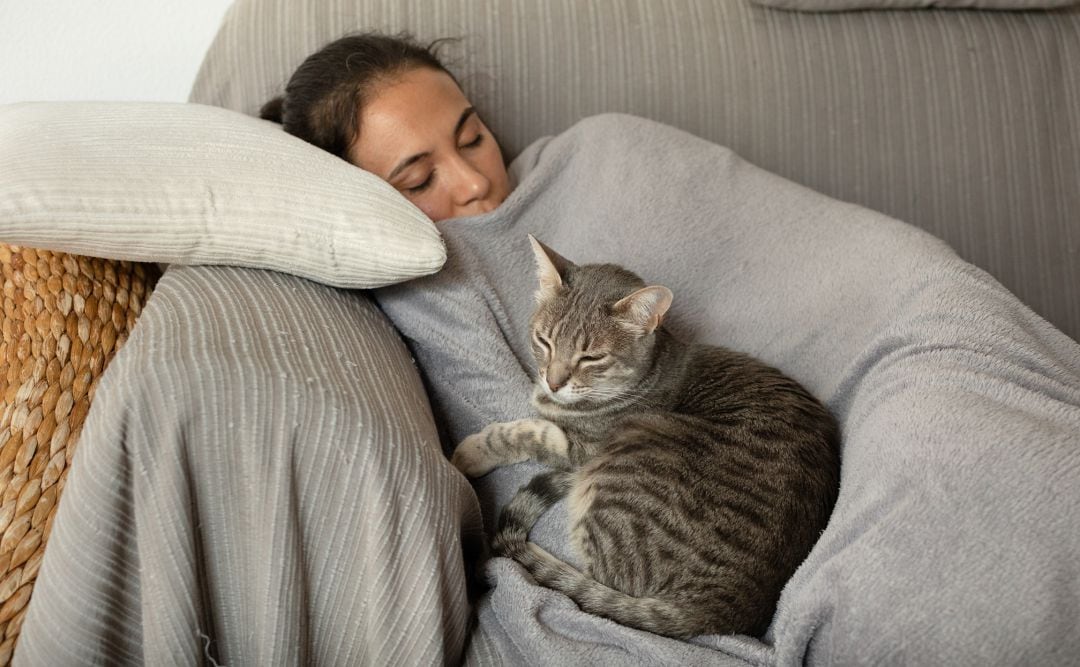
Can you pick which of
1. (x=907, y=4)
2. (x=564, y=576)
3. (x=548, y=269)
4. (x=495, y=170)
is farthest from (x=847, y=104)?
(x=564, y=576)

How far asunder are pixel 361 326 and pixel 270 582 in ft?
1.42

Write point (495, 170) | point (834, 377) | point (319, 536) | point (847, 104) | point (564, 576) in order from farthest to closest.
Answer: point (847, 104)
point (495, 170)
point (834, 377)
point (564, 576)
point (319, 536)

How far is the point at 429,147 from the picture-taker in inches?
63.7

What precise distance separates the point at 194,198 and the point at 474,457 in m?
0.57

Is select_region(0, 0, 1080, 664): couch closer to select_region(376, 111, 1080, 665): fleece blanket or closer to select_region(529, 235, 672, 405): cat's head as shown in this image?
select_region(376, 111, 1080, 665): fleece blanket

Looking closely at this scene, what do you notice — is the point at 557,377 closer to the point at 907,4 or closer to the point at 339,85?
the point at 339,85

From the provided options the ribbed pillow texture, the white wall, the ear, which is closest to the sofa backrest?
the ribbed pillow texture

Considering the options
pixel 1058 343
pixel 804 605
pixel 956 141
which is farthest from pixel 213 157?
pixel 956 141

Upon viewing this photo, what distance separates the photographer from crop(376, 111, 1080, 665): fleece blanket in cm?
89

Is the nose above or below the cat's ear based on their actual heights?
below

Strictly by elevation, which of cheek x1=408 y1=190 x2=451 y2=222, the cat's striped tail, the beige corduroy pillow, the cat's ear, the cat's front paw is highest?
the beige corduroy pillow

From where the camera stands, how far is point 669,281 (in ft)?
5.20

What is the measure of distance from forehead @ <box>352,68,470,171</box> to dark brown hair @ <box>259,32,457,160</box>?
2cm

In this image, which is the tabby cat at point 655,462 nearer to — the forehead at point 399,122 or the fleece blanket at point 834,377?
the fleece blanket at point 834,377
